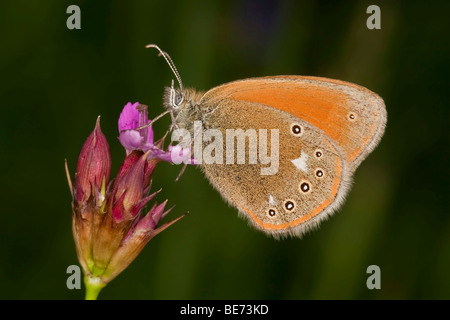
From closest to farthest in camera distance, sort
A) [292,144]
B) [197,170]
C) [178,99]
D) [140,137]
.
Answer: [140,137]
[178,99]
[292,144]
[197,170]

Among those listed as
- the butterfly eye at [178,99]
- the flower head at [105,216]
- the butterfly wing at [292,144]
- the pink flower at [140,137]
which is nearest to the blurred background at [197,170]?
the butterfly wing at [292,144]

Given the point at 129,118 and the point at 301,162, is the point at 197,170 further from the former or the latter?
the point at 129,118

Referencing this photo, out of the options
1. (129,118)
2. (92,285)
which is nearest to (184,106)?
(129,118)

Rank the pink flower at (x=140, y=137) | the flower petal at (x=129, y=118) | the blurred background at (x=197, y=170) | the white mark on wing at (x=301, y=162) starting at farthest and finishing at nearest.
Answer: the blurred background at (x=197, y=170) < the white mark on wing at (x=301, y=162) < the flower petal at (x=129, y=118) < the pink flower at (x=140, y=137)

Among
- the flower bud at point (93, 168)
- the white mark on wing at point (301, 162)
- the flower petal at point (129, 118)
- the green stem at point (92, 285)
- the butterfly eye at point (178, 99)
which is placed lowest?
the green stem at point (92, 285)

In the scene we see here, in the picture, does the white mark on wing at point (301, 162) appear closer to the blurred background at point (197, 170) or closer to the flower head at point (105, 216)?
the blurred background at point (197, 170)

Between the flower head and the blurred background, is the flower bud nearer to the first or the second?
the flower head

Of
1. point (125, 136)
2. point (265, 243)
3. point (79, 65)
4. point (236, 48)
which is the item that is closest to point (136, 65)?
point (79, 65)
